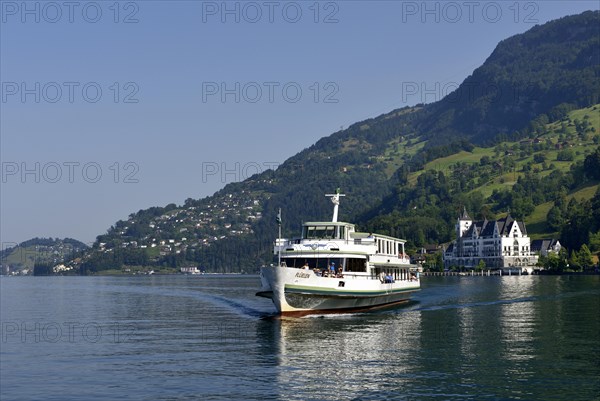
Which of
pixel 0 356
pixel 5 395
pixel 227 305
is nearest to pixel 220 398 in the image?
pixel 5 395

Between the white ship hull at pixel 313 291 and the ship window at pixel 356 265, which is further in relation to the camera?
the ship window at pixel 356 265

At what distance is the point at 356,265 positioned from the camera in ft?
242

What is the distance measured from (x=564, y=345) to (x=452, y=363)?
10.5 m

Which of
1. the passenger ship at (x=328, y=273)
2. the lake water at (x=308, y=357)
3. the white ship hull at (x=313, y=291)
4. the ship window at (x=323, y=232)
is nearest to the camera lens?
the lake water at (x=308, y=357)

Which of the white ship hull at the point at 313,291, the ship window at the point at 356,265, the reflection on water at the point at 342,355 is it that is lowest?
the reflection on water at the point at 342,355

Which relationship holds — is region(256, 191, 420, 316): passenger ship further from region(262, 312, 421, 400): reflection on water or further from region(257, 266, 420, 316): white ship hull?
region(262, 312, 421, 400): reflection on water

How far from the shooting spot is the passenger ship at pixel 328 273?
66.5 meters

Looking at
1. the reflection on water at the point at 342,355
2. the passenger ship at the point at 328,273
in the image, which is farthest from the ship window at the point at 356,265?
the reflection on water at the point at 342,355

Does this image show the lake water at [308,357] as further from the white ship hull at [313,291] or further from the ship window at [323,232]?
the ship window at [323,232]

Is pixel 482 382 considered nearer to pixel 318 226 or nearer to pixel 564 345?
pixel 564 345

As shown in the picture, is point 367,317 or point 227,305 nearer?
point 367,317

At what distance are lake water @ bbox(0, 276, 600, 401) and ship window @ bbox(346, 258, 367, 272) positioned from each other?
175 inches

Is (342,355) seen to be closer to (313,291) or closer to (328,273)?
(313,291)

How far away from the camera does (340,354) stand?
152 ft
